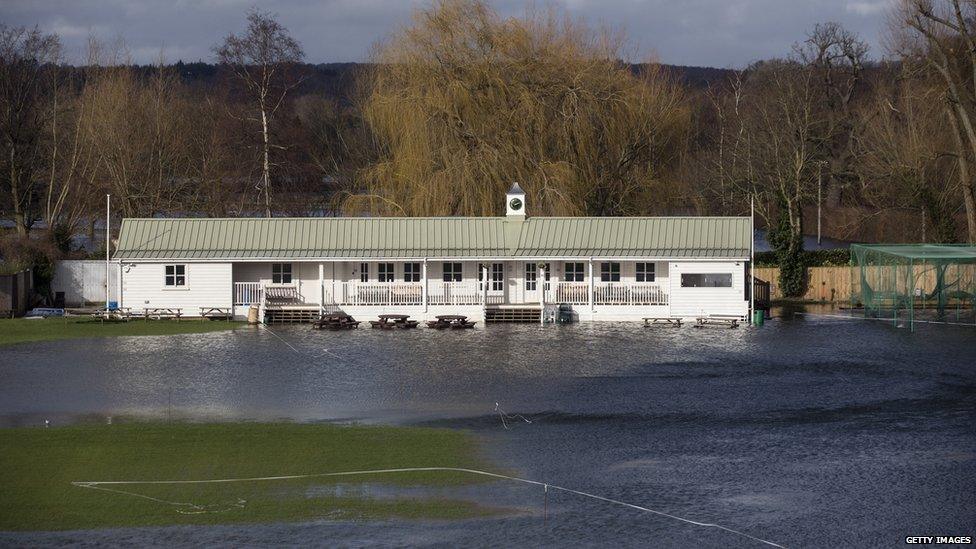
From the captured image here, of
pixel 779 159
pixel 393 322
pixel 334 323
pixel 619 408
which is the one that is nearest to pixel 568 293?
pixel 393 322

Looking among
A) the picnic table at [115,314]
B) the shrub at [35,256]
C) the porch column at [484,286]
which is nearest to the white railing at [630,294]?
the porch column at [484,286]

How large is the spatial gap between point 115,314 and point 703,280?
22.4 meters

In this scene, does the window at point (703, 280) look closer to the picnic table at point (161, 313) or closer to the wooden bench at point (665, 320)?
the wooden bench at point (665, 320)

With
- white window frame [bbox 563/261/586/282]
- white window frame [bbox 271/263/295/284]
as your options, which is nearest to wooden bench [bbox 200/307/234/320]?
white window frame [bbox 271/263/295/284]

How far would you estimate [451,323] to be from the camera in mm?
42969

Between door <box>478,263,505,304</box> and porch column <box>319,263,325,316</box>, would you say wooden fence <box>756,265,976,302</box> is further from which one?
porch column <box>319,263,325,316</box>

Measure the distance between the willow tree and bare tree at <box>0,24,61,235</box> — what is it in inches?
727

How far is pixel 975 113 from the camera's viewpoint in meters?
59.0

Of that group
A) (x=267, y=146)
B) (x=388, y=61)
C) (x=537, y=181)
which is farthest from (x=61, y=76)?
(x=537, y=181)

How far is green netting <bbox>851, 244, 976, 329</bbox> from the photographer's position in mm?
42156

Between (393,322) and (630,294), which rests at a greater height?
(630,294)

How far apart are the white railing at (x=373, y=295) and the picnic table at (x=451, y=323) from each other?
227 centimetres

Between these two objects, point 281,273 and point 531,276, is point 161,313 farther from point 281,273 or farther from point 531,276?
point 531,276

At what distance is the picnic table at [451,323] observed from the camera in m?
42.7
